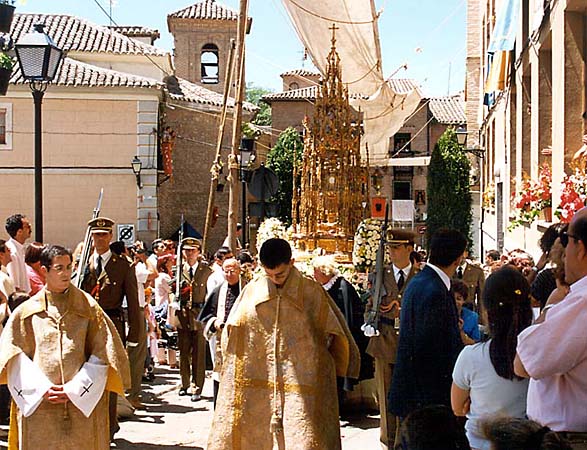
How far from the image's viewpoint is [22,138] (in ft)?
85.9

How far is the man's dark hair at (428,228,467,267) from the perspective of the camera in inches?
205

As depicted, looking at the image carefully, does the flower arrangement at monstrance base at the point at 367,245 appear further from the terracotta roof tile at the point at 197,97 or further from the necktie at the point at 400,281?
the terracotta roof tile at the point at 197,97

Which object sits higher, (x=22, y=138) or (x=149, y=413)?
(x=22, y=138)

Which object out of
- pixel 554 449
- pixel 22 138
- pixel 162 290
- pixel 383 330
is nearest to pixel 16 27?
pixel 22 138

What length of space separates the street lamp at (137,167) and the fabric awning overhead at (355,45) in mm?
6800

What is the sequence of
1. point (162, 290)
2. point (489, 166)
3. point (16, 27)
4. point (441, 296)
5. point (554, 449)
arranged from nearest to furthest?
point (554, 449) → point (441, 296) → point (162, 290) → point (489, 166) → point (16, 27)

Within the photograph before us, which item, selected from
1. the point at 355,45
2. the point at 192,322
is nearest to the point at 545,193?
the point at 192,322

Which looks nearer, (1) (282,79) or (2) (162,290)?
(2) (162,290)

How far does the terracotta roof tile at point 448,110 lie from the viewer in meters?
52.5

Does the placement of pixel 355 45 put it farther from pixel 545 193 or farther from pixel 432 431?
pixel 432 431

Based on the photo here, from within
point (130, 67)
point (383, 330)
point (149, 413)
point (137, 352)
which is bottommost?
point (149, 413)

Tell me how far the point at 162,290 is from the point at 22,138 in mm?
14949

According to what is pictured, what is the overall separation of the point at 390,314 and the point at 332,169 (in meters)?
5.01

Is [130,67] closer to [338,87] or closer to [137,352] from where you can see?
[338,87]
